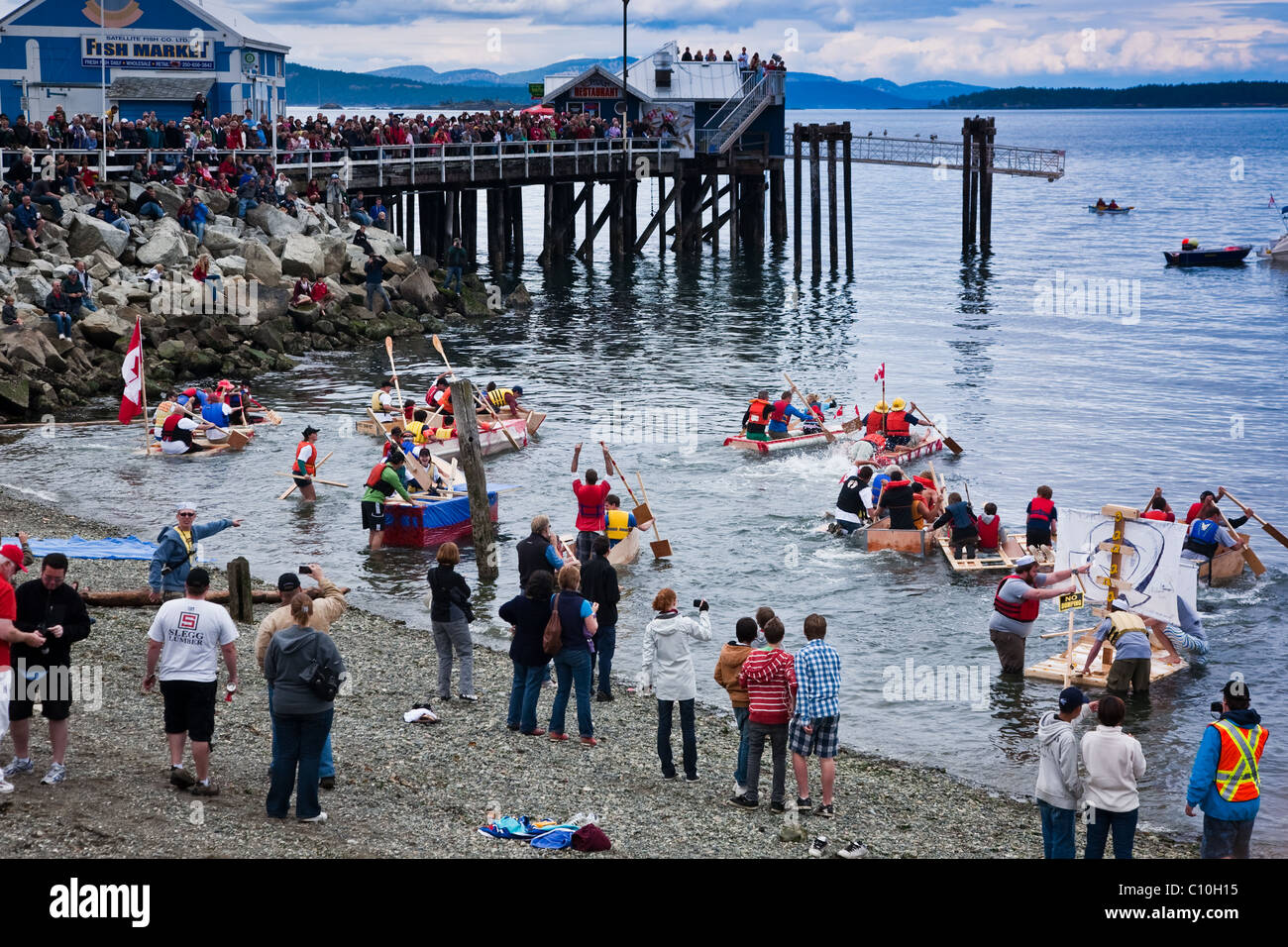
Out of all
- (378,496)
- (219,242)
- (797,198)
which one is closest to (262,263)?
(219,242)

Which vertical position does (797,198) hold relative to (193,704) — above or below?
above

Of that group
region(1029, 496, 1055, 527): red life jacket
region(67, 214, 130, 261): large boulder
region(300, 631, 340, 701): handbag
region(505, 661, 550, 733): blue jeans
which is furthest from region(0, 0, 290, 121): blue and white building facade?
region(300, 631, 340, 701): handbag

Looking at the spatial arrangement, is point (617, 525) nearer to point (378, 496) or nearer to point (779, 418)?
point (378, 496)

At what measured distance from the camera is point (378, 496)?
65.7ft

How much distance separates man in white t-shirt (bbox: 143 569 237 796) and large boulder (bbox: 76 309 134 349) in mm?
22716

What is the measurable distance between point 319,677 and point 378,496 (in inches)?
438

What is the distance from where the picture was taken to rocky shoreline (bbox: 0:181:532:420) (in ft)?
95.2

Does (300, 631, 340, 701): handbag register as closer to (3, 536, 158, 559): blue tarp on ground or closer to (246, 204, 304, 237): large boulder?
(3, 536, 158, 559): blue tarp on ground

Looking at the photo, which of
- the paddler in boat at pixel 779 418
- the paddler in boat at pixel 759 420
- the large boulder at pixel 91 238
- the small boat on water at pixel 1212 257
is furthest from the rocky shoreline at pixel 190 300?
the small boat on water at pixel 1212 257

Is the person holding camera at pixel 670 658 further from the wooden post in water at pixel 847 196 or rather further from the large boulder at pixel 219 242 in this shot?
the wooden post in water at pixel 847 196
